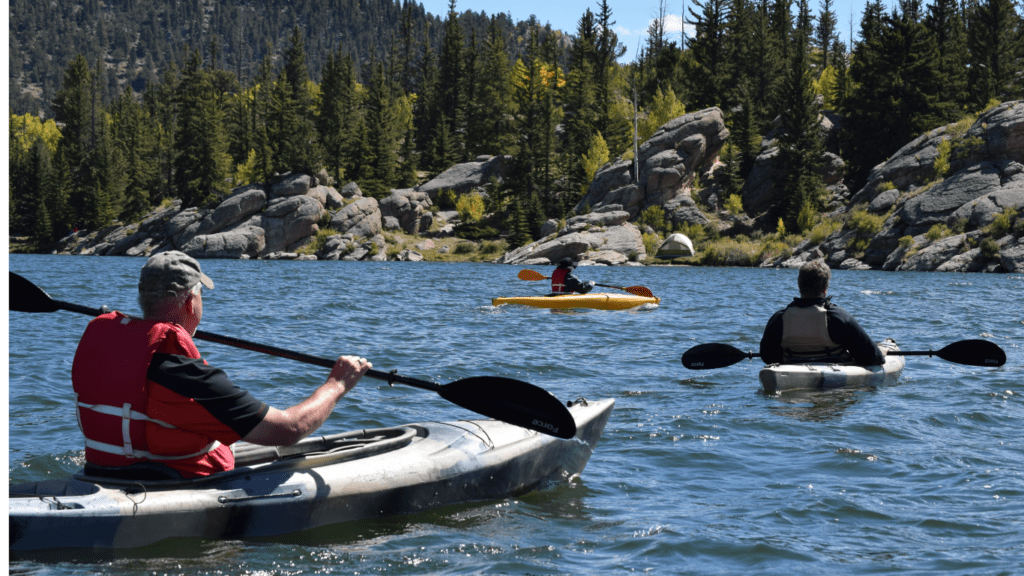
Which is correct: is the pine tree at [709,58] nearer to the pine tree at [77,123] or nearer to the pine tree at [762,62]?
the pine tree at [762,62]

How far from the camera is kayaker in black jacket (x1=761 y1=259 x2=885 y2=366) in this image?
321 inches

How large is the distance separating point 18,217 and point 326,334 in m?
67.4

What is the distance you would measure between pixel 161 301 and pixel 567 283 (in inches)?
566

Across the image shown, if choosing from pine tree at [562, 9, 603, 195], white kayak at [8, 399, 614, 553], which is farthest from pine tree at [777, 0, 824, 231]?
white kayak at [8, 399, 614, 553]

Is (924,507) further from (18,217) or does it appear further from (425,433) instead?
(18,217)

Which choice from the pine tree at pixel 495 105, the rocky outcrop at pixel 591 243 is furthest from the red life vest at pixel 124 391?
the pine tree at pixel 495 105

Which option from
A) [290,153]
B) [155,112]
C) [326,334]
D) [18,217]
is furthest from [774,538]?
[155,112]

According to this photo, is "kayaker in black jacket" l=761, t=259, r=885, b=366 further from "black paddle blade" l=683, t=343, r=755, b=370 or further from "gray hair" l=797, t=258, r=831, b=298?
"black paddle blade" l=683, t=343, r=755, b=370

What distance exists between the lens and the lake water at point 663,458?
4.30 meters

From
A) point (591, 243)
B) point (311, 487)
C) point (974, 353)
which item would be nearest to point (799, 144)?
point (591, 243)

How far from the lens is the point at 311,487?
14.6ft

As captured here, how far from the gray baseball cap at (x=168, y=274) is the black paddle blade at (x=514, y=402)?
1.69 meters

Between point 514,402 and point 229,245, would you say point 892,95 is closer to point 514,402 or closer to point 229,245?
point 229,245

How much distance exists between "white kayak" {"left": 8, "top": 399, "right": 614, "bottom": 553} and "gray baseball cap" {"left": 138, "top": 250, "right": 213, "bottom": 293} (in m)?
1.01
